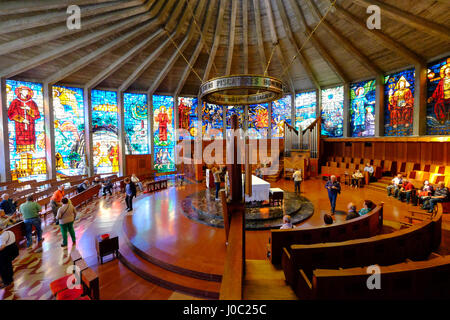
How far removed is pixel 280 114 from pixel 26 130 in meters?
15.3

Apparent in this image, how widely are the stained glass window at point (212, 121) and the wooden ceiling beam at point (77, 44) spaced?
756 cm

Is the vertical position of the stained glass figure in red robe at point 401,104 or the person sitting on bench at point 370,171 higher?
the stained glass figure in red robe at point 401,104

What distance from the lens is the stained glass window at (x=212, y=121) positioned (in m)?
16.5

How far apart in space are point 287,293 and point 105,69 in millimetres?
13817

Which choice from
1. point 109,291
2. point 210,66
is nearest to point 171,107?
point 210,66

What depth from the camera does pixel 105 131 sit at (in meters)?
13.9

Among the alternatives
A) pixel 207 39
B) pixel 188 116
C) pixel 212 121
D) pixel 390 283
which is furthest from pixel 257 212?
pixel 188 116

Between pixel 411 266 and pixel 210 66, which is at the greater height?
pixel 210 66

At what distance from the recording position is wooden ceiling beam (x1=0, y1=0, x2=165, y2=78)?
912 centimetres

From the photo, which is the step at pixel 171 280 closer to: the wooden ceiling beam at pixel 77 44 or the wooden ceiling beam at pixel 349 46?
the wooden ceiling beam at pixel 77 44

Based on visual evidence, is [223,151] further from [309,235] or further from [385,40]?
[309,235]

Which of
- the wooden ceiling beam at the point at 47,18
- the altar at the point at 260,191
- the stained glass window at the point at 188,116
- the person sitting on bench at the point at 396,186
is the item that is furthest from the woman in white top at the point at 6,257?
the stained glass window at the point at 188,116
